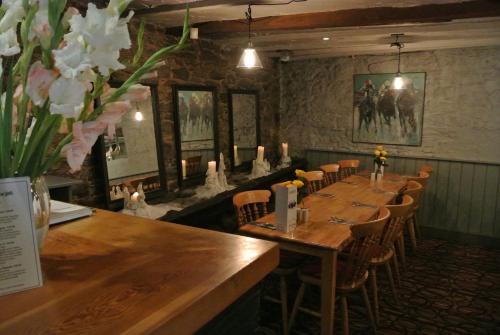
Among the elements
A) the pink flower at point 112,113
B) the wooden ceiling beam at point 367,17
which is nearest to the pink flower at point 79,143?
the pink flower at point 112,113

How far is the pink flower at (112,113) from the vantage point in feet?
2.59

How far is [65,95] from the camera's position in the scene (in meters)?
0.69

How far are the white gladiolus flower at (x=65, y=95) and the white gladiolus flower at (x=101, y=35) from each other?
0.06 meters

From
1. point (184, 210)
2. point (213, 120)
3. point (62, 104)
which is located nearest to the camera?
point (62, 104)

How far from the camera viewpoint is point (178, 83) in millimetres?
3627

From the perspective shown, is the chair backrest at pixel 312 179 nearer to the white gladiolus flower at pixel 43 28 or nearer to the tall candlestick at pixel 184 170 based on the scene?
the tall candlestick at pixel 184 170

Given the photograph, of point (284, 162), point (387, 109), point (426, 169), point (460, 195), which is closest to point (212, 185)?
point (284, 162)

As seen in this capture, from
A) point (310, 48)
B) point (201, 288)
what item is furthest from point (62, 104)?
point (310, 48)

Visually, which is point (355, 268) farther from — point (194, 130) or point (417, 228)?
point (417, 228)

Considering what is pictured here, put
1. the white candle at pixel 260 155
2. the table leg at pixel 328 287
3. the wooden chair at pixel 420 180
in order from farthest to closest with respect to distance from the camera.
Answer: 1. the white candle at pixel 260 155
2. the wooden chair at pixel 420 180
3. the table leg at pixel 328 287

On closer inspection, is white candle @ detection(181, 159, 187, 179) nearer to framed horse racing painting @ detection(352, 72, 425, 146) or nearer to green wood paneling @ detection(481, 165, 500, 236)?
framed horse racing painting @ detection(352, 72, 425, 146)

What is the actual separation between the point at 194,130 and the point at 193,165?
370mm

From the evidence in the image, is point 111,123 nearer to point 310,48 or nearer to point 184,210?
point 184,210

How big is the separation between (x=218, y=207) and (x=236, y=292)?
9.25ft
